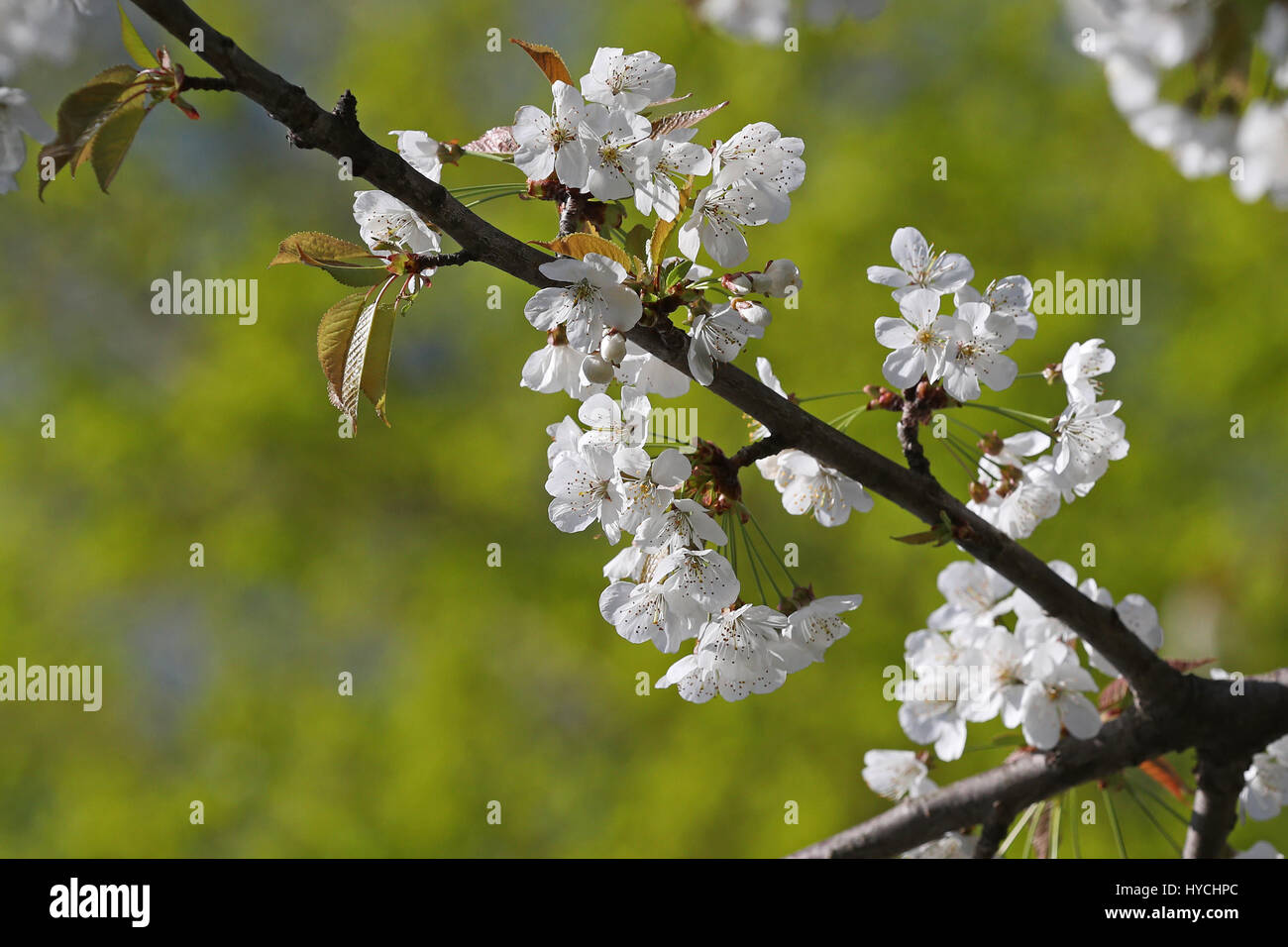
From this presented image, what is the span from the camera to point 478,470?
152 inches

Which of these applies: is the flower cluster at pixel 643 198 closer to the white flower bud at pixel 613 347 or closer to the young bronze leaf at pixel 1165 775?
the white flower bud at pixel 613 347

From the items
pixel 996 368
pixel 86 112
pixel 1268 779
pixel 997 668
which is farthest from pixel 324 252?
pixel 1268 779

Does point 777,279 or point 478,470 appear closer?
point 777,279

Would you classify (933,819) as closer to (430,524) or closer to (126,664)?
(430,524)

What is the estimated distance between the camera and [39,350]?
4156 millimetres

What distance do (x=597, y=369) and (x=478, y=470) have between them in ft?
10.9

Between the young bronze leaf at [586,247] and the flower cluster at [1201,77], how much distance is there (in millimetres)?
292

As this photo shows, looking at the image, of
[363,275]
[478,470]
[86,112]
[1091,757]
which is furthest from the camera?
[478,470]

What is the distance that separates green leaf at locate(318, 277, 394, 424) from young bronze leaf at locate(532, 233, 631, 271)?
12cm

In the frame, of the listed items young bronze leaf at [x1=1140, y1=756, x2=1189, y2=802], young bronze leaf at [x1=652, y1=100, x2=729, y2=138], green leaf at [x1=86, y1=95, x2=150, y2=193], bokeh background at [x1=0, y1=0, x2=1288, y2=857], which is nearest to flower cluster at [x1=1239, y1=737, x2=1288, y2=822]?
young bronze leaf at [x1=1140, y1=756, x2=1189, y2=802]

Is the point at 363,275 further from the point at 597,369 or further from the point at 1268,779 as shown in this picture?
the point at 1268,779

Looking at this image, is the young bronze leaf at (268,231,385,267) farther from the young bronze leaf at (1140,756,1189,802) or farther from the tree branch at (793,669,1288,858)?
the young bronze leaf at (1140,756,1189,802)

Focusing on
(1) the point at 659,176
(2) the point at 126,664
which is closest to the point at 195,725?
(2) the point at 126,664

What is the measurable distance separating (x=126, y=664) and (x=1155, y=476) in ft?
13.3
